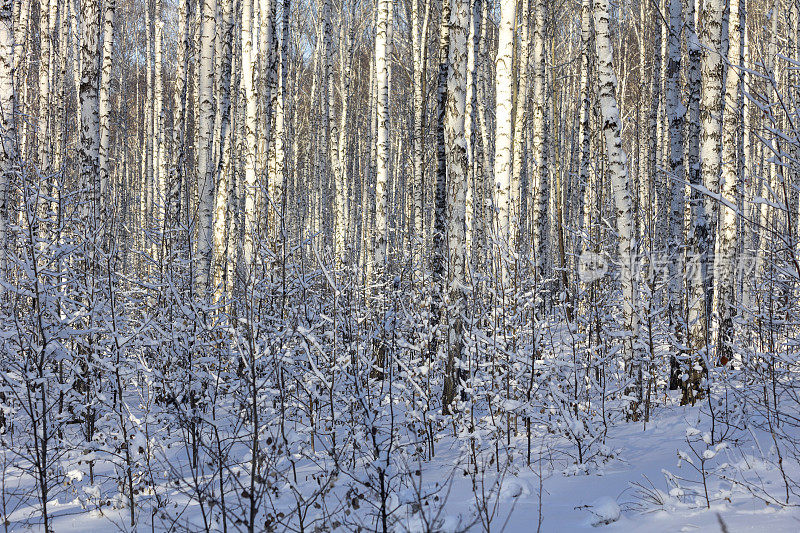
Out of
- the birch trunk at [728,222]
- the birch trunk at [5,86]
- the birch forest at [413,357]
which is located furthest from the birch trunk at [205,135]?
the birch trunk at [728,222]

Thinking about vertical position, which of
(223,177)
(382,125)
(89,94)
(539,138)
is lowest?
(223,177)

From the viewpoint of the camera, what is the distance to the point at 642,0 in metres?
22.4

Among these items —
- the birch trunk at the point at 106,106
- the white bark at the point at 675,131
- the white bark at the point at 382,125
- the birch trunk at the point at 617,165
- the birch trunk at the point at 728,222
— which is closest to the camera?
the birch trunk at the point at 617,165

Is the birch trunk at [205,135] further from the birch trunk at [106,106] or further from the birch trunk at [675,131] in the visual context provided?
the birch trunk at [675,131]

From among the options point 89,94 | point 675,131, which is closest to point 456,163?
point 675,131

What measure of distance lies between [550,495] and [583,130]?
11.5 m

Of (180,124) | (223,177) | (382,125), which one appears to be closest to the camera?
(382,125)

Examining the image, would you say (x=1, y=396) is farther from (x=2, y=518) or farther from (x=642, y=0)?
(x=642, y=0)

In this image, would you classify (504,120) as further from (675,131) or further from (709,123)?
(675,131)

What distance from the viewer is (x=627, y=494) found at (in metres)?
3.90

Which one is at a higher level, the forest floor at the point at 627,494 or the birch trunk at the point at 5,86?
the birch trunk at the point at 5,86

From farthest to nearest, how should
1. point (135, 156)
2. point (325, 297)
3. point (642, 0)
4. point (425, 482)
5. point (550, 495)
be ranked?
point (135, 156) < point (642, 0) < point (325, 297) < point (425, 482) < point (550, 495)

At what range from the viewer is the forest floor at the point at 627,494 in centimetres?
326

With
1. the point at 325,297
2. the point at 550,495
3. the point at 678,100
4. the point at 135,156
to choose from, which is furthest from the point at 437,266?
the point at 135,156
